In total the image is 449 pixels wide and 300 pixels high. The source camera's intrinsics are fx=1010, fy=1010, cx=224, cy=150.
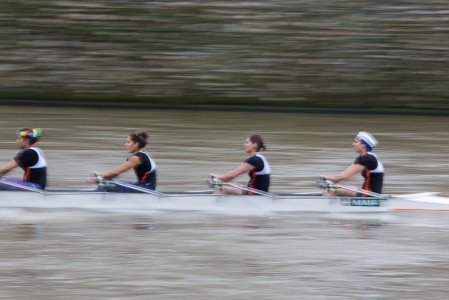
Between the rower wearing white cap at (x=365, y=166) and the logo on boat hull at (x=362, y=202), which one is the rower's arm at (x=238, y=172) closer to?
the rower wearing white cap at (x=365, y=166)

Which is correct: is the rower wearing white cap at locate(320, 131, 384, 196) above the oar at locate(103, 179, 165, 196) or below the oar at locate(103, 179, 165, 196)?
above

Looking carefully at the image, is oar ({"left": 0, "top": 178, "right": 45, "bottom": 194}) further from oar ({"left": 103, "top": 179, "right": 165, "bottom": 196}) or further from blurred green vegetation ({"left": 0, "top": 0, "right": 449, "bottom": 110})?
blurred green vegetation ({"left": 0, "top": 0, "right": 449, "bottom": 110})

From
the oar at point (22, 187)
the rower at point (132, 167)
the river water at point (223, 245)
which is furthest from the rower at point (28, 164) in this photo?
the rower at point (132, 167)

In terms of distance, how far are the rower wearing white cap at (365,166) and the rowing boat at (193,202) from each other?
0.71 feet

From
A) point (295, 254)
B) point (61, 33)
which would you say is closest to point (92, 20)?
point (61, 33)

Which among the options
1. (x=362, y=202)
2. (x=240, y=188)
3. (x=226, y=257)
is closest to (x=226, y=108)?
(x=240, y=188)

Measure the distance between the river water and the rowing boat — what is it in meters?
0.17

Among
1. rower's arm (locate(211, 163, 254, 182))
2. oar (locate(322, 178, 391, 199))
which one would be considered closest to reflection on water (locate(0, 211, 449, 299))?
oar (locate(322, 178, 391, 199))

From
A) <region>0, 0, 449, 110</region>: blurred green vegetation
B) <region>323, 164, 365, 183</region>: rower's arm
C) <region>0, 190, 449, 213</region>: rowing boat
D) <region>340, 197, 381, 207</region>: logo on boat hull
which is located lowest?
<region>0, 190, 449, 213</region>: rowing boat

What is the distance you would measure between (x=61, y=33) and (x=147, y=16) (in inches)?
104

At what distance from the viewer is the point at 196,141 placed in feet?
69.3

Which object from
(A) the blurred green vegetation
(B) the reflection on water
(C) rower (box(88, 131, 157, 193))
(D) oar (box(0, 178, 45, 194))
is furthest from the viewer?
(A) the blurred green vegetation

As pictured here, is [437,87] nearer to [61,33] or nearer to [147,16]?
[147,16]

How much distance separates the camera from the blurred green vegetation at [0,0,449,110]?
2867 centimetres
